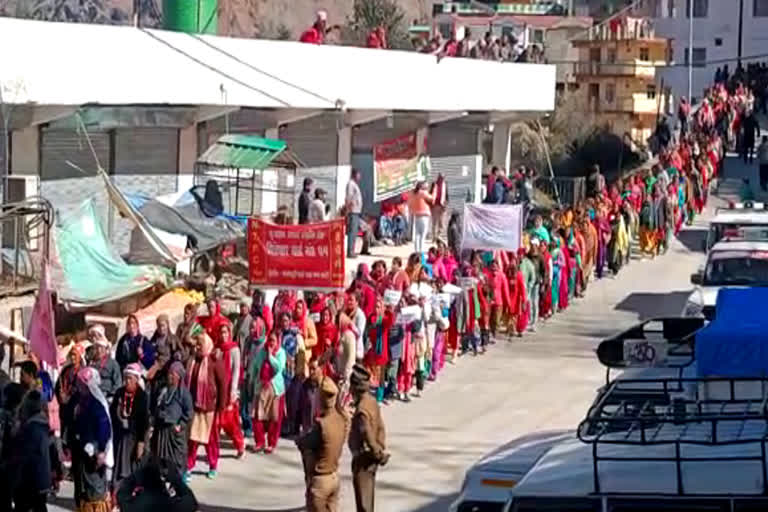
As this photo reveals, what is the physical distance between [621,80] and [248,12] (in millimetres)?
18037

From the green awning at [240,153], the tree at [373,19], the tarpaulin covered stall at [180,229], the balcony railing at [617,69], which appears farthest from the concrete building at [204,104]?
the tree at [373,19]

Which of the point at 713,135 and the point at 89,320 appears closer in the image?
the point at 89,320

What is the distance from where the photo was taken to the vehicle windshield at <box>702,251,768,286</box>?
22.4 meters

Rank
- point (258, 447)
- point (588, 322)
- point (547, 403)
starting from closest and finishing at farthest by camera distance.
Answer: point (258, 447)
point (547, 403)
point (588, 322)

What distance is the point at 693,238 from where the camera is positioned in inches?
1371

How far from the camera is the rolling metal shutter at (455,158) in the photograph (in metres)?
37.5

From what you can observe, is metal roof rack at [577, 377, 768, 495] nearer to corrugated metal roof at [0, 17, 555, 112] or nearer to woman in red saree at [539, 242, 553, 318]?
corrugated metal roof at [0, 17, 555, 112]

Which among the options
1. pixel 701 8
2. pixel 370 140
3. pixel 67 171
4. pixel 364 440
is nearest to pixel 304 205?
pixel 67 171

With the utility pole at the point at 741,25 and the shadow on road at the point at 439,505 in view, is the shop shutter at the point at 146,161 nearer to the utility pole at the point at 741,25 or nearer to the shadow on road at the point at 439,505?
the shadow on road at the point at 439,505

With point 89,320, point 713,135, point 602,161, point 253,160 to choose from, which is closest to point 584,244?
point 253,160

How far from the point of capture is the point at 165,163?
89.9 feet

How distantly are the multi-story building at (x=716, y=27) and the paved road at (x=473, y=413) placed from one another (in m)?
53.0

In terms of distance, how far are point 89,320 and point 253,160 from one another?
6.97 m

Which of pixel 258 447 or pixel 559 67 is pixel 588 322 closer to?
pixel 258 447
